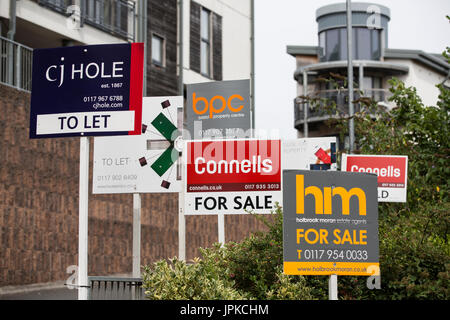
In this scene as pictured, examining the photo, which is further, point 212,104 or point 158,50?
point 158,50

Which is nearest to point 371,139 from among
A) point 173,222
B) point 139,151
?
point 173,222

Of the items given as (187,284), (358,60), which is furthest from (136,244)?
(358,60)

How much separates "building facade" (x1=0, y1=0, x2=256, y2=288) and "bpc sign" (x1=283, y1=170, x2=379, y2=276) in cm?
1018

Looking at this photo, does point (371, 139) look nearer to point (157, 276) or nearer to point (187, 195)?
point (187, 195)

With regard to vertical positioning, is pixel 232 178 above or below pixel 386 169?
below

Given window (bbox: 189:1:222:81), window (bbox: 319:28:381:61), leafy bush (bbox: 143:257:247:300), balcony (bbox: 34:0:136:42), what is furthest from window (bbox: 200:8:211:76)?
window (bbox: 319:28:381:61)

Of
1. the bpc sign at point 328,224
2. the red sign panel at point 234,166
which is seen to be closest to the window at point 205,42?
the red sign panel at point 234,166

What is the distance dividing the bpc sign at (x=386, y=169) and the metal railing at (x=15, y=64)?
782 centimetres

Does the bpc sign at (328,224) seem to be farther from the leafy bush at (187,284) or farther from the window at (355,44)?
the window at (355,44)

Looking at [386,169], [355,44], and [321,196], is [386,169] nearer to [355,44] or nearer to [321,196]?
[321,196]

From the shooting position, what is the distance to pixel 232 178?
1172 centimetres

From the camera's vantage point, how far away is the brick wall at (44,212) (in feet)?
57.7

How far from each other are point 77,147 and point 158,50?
9245mm

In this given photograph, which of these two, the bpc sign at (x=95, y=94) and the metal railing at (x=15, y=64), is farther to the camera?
the metal railing at (x=15, y=64)
